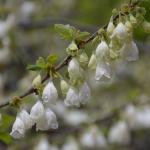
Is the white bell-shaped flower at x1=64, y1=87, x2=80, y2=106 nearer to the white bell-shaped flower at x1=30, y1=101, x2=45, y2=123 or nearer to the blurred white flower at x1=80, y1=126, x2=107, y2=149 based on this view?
the white bell-shaped flower at x1=30, y1=101, x2=45, y2=123

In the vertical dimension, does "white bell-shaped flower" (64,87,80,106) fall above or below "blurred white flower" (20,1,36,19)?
below

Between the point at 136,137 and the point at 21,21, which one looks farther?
the point at 21,21

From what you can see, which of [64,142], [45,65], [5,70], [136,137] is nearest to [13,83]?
[5,70]

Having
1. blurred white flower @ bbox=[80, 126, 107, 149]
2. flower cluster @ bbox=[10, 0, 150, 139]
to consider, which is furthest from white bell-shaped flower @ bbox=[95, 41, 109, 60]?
blurred white flower @ bbox=[80, 126, 107, 149]

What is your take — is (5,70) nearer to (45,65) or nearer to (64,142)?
(64,142)

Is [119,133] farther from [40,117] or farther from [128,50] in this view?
[128,50]

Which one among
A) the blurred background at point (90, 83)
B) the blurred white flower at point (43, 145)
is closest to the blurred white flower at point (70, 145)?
the blurred background at point (90, 83)

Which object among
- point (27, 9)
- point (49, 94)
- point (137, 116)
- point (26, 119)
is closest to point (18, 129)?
point (26, 119)

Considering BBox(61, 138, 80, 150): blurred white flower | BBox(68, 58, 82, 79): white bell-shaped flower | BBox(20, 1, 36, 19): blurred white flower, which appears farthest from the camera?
BBox(20, 1, 36, 19): blurred white flower
